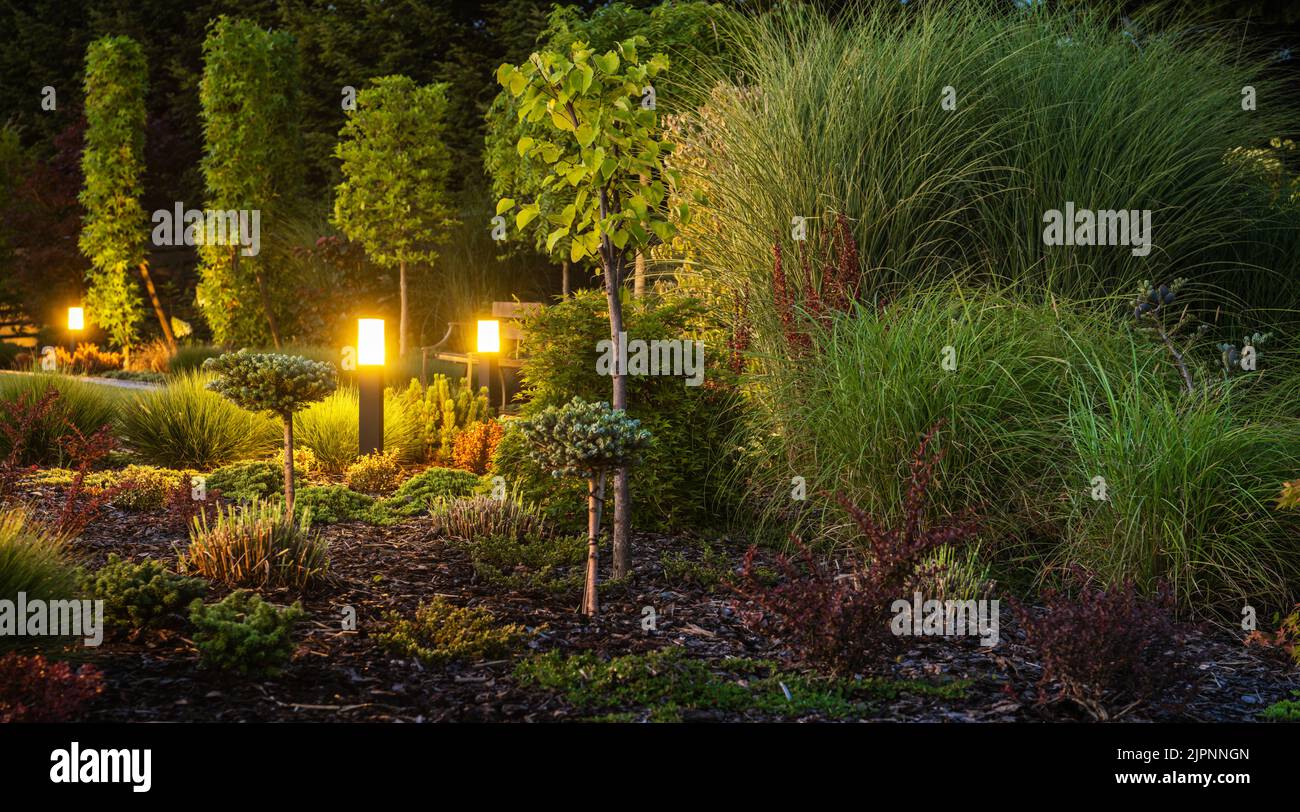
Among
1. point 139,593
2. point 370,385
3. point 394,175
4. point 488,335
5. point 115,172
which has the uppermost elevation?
point 115,172

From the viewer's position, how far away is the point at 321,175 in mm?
21797

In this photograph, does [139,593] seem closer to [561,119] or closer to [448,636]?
[448,636]

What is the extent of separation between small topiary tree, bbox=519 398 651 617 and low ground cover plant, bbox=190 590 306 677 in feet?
3.84

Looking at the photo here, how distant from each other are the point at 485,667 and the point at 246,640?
785 millimetres

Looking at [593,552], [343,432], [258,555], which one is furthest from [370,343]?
[593,552]

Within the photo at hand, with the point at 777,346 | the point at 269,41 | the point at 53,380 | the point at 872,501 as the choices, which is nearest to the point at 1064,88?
the point at 777,346

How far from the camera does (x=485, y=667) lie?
12.5ft

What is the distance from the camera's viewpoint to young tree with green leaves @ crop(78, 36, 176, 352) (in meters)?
16.4

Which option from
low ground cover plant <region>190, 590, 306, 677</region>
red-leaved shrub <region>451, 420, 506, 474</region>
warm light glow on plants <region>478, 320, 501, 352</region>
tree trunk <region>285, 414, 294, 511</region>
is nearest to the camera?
low ground cover plant <region>190, 590, 306, 677</region>

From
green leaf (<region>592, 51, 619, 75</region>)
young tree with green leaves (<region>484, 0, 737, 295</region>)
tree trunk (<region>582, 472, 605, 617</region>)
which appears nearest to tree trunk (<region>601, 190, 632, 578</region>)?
tree trunk (<region>582, 472, 605, 617</region>)

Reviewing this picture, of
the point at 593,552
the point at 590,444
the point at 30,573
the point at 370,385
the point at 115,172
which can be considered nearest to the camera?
the point at 30,573

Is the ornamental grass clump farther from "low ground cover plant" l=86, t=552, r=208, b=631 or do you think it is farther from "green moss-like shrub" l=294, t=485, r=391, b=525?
"green moss-like shrub" l=294, t=485, r=391, b=525

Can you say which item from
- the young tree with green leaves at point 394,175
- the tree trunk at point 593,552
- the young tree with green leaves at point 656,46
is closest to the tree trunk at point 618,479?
the tree trunk at point 593,552
